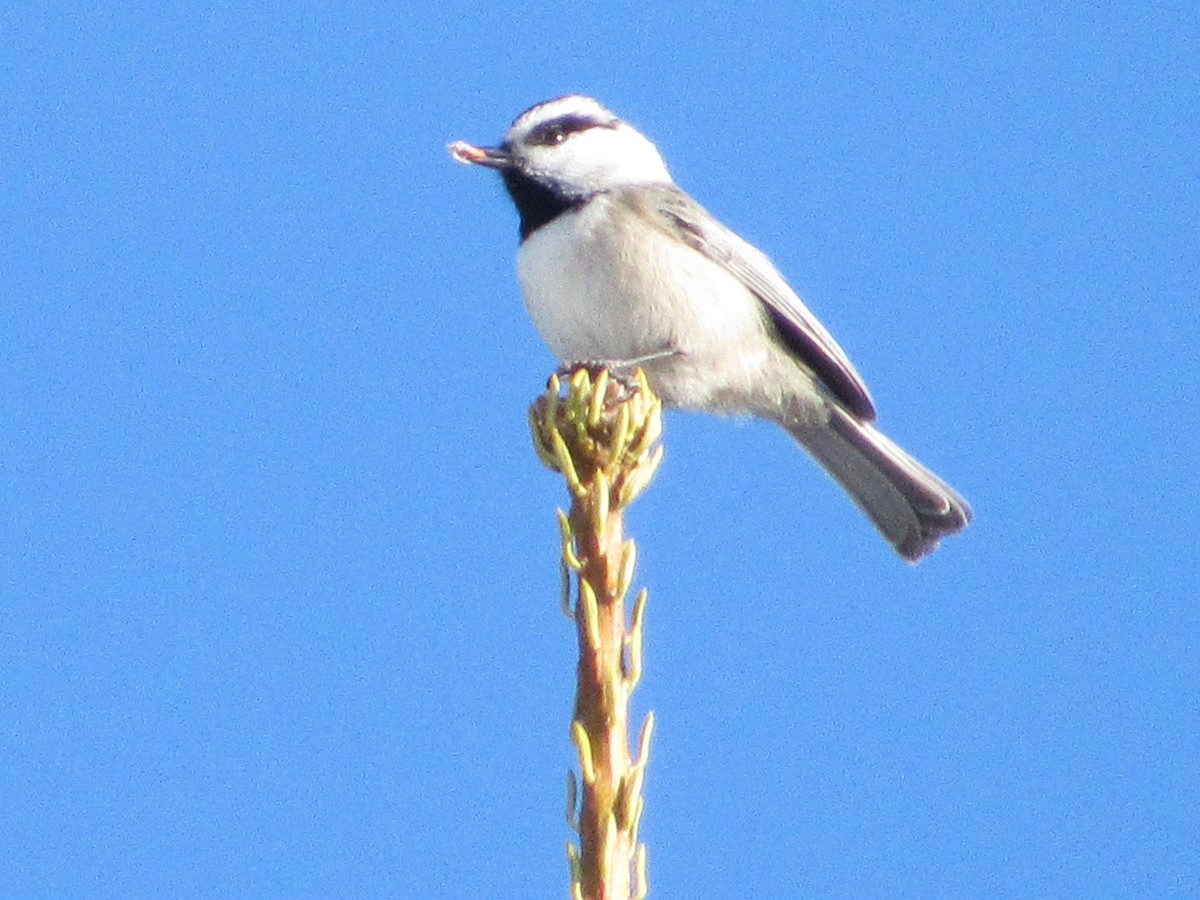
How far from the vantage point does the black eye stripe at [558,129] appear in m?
3.82

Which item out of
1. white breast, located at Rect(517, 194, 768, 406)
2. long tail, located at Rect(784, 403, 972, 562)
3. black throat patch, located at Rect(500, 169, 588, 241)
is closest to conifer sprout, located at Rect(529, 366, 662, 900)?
white breast, located at Rect(517, 194, 768, 406)

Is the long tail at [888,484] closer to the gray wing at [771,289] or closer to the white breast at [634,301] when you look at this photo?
the gray wing at [771,289]

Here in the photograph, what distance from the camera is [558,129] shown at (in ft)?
12.6

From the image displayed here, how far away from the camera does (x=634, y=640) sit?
1480 mm

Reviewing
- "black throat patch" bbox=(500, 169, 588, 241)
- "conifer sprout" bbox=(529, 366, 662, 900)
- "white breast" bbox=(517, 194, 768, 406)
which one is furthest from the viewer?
"black throat patch" bbox=(500, 169, 588, 241)

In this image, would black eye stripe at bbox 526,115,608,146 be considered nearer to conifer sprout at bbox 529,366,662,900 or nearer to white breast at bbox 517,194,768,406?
white breast at bbox 517,194,768,406

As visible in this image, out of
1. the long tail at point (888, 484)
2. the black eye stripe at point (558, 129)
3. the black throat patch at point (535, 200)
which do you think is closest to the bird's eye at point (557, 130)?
the black eye stripe at point (558, 129)

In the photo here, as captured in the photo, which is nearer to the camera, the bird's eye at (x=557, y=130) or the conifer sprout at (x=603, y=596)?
the conifer sprout at (x=603, y=596)

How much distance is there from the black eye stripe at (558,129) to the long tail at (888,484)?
35.1 inches

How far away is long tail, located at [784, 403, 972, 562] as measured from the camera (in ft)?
12.4

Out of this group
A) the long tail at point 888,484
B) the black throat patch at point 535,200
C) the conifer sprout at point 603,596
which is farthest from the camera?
the long tail at point 888,484

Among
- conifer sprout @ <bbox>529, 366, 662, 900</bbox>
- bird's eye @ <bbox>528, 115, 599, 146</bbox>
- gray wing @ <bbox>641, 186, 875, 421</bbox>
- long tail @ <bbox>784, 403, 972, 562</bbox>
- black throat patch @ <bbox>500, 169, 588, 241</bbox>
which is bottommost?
conifer sprout @ <bbox>529, 366, 662, 900</bbox>

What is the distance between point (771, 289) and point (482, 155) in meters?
0.75

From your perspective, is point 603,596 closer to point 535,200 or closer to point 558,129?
point 535,200
